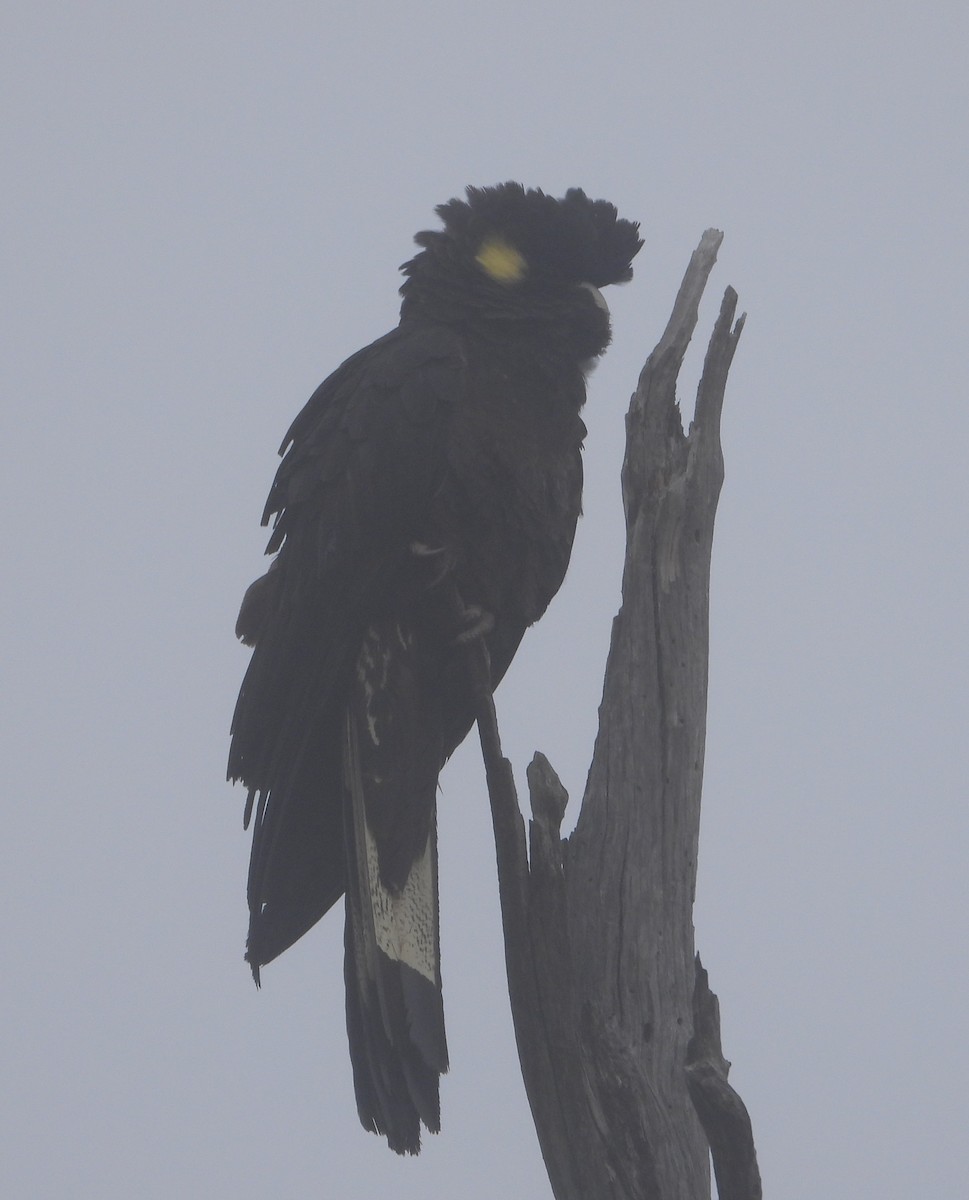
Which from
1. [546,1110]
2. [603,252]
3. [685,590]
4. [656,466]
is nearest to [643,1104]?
[546,1110]

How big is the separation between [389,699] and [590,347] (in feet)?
3.85

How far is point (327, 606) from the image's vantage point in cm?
351

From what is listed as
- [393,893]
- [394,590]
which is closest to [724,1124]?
[393,893]

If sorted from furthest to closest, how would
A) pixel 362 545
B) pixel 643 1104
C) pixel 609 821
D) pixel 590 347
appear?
pixel 590 347 → pixel 362 545 → pixel 609 821 → pixel 643 1104

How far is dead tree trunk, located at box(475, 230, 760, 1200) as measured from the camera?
2.82 metres

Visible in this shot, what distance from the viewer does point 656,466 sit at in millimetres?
3275

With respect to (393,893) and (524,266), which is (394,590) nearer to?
(393,893)

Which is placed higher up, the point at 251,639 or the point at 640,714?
the point at 251,639

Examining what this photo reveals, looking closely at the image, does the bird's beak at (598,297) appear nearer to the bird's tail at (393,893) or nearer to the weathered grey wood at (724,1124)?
the bird's tail at (393,893)

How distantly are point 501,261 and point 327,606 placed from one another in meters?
1.17

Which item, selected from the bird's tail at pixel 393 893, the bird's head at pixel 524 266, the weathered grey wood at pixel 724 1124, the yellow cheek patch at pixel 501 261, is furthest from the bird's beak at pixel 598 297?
the weathered grey wood at pixel 724 1124

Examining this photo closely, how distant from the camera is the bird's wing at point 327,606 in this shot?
3480 mm

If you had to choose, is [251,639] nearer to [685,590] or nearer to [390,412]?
[390,412]

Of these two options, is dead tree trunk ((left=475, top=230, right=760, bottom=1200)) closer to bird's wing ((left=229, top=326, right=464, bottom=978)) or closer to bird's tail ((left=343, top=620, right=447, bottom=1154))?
bird's tail ((left=343, top=620, right=447, bottom=1154))
